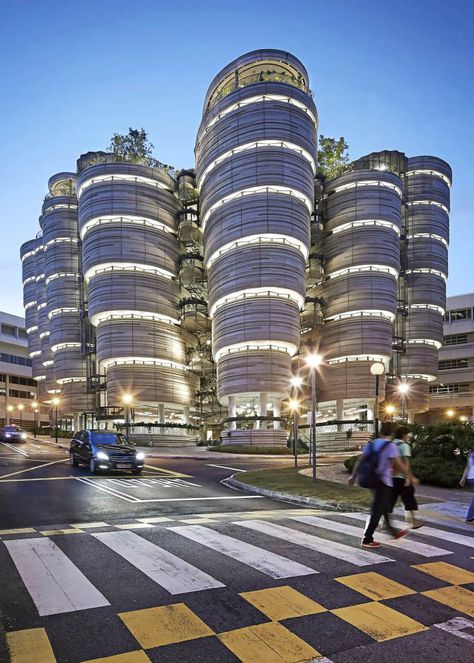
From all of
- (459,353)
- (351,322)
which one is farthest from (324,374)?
(459,353)

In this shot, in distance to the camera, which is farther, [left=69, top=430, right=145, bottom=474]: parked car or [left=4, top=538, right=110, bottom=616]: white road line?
[left=69, top=430, right=145, bottom=474]: parked car

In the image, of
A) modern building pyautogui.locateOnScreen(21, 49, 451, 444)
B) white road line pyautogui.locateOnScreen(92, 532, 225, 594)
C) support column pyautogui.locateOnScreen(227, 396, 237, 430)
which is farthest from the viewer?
support column pyautogui.locateOnScreen(227, 396, 237, 430)

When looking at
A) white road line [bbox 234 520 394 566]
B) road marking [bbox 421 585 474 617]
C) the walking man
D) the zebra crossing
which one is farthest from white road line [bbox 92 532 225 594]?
the walking man

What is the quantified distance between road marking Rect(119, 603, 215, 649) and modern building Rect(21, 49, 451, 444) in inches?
2092

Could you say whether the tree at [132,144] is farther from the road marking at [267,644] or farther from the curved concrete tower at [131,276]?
the road marking at [267,644]

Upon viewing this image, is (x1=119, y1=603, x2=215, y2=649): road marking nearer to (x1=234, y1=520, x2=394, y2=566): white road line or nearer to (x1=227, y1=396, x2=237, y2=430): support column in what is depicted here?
(x1=234, y1=520, x2=394, y2=566): white road line

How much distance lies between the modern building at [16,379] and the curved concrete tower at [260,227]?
66.4m

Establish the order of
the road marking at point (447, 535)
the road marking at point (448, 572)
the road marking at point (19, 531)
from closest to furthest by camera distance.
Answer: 1. the road marking at point (448, 572)
2. the road marking at point (447, 535)
3. the road marking at point (19, 531)

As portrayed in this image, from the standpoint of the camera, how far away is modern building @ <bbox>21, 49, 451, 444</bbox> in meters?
61.2

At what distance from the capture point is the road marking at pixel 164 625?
4.73 meters

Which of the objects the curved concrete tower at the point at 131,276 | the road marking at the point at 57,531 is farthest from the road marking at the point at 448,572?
the curved concrete tower at the point at 131,276

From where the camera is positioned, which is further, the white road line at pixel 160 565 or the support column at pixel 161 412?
the support column at pixel 161 412

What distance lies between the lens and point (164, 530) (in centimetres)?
950

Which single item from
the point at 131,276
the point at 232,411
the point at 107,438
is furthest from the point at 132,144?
the point at 107,438
